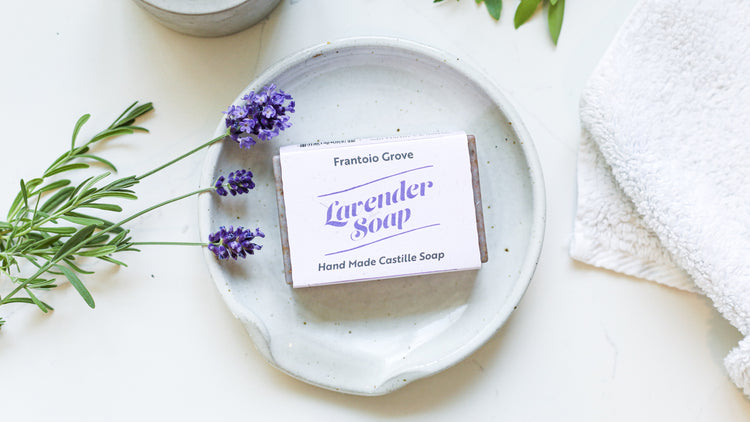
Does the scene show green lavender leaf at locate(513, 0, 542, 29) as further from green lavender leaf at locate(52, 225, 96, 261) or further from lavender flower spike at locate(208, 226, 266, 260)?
green lavender leaf at locate(52, 225, 96, 261)

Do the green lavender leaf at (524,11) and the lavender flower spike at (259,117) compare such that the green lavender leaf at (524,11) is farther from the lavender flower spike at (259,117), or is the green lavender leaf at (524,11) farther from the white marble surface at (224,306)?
the lavender flower spike at (259,117)

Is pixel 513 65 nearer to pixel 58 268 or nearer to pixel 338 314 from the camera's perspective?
pixel 338 314

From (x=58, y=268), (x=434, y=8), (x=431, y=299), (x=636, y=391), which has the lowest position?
(x=636, y=391)

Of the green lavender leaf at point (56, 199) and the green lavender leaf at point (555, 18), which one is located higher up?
the green lavender leaf at point (555, 18)

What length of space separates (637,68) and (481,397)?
0.40 m

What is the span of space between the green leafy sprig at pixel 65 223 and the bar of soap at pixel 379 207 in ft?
0.33

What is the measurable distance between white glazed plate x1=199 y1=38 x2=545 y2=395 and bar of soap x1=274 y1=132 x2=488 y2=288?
0.05 meters

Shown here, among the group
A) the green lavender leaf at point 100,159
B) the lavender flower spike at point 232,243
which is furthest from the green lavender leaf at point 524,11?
the green lavender leaf at point 100,159

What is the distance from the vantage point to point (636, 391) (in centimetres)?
67

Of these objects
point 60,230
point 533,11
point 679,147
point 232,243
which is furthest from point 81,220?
point 679,147

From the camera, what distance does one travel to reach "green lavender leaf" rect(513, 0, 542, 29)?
2.13ft

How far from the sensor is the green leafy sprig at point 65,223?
0.59m

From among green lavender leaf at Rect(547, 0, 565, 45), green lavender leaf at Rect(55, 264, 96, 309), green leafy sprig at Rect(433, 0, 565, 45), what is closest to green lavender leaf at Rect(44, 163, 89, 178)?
green lavender leaf at Rect(55, 264, 96, 309)

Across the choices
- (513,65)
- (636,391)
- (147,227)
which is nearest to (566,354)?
(636,391)
